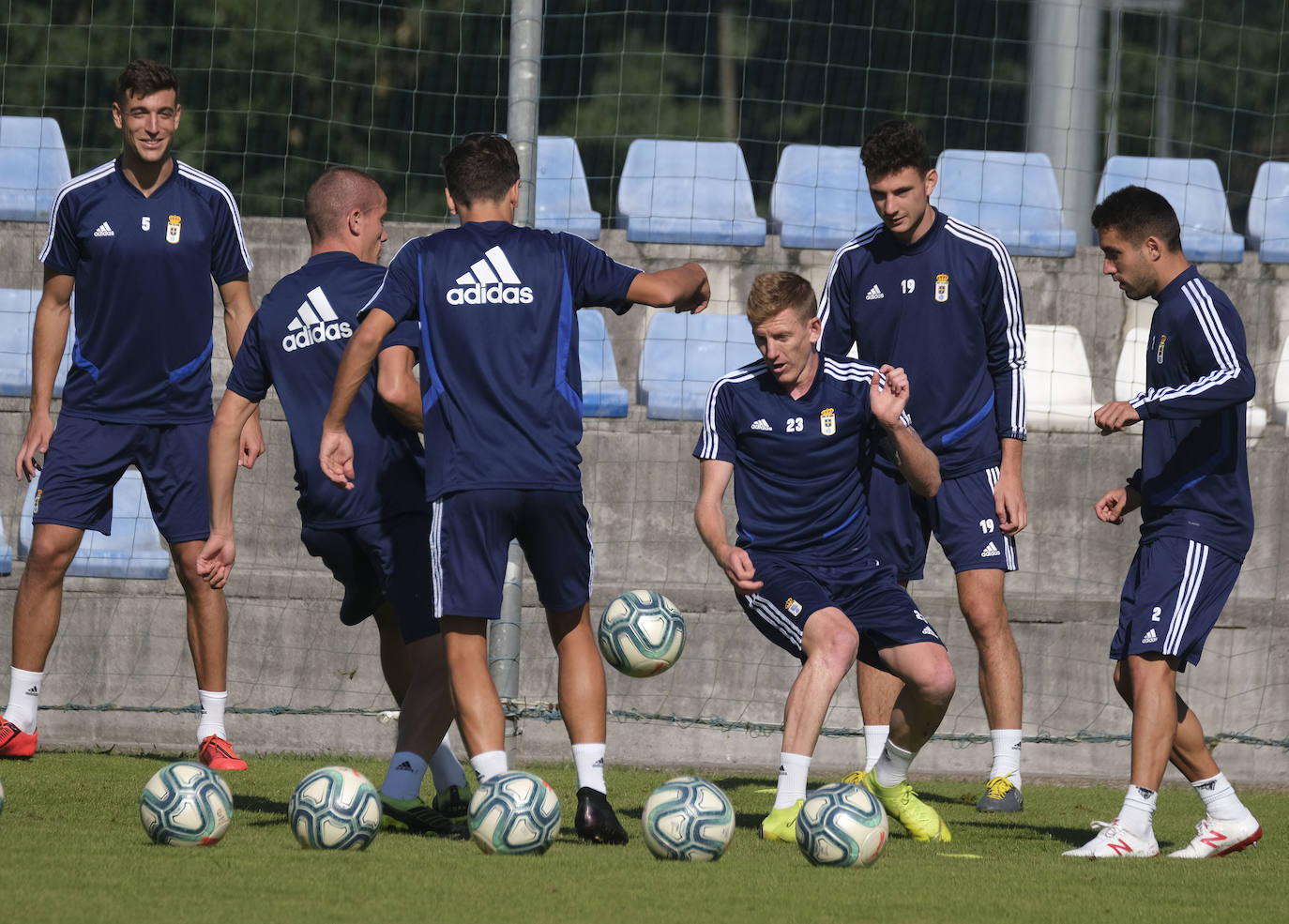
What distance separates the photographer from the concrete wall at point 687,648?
7930mm

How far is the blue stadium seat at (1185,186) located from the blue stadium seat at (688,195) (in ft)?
7.69

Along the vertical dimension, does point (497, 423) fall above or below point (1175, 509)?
above

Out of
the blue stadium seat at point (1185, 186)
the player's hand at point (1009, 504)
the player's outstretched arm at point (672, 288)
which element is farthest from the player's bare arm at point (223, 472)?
the blue stadium seat at point (1185, 186)

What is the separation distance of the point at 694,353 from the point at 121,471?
12.9 feet

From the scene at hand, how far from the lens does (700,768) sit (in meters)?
7.78

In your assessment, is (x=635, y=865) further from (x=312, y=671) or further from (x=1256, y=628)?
(x=1256, y=628)

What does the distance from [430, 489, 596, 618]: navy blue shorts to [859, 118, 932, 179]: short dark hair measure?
1994 mm

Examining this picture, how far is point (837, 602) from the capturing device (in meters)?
5.50

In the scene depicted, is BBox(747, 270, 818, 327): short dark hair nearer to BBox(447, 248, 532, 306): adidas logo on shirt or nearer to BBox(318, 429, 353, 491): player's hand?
BBox(447, 248, 532, 306): adidas logo on shirt

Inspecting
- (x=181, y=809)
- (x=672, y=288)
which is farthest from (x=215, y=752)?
(x=672, y=288)

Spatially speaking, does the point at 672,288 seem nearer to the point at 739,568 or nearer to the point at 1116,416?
the point at 739,568

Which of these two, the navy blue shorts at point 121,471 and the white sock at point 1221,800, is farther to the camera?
the navy blue shorts at point 121,471

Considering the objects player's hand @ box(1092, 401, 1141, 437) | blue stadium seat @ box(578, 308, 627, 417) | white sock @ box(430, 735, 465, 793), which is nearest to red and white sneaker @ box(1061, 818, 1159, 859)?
player's hand @ box(1092, 401, 1141, 437)

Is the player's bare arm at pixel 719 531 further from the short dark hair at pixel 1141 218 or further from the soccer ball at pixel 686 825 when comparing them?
the short dark hair at pixel 1141 218
